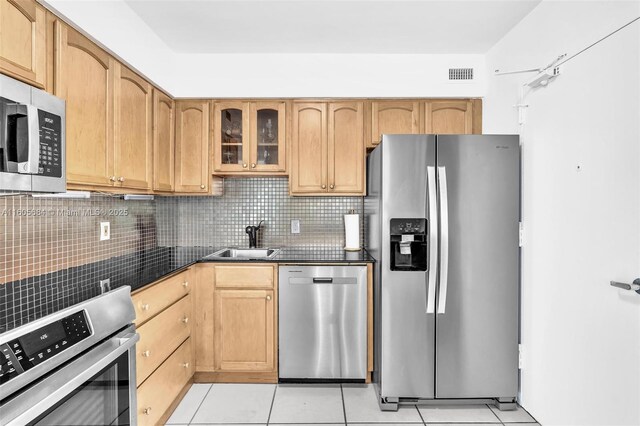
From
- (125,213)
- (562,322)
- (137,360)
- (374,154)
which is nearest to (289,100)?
(374,154)

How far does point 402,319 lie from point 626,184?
1.38 meters

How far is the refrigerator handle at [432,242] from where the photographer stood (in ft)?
7.44

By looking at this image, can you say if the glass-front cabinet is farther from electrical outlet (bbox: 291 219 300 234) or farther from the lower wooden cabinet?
the lower wooden cabinet

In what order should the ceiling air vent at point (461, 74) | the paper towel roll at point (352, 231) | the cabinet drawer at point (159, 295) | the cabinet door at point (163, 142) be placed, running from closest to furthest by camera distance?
the cabinet drawer at point (159, 295)
the cabinet door at point (163, 142)
the ceiling air vent at point (461, 74)
the paper towel roll at point (352, 231)

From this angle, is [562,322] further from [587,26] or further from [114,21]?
[114,21]

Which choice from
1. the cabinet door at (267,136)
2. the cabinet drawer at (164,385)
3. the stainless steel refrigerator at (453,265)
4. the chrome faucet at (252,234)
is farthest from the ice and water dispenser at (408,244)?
the cabinet drawer at (164,385)

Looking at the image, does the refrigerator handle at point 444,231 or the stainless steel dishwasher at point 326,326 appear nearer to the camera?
the refrigerator handle at point 444,231

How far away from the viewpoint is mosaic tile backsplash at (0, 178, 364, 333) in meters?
1.56

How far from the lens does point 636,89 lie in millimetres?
1511

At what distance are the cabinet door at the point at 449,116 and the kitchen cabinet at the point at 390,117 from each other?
13 centimetres

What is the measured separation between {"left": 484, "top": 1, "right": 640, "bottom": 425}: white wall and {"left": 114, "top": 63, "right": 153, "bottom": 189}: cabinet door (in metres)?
2.49

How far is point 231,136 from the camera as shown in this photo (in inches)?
117

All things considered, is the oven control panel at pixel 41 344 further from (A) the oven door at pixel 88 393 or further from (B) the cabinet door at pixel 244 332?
(B) the cabinet door at pixel 244 332

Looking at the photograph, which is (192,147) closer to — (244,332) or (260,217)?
(260,217)
